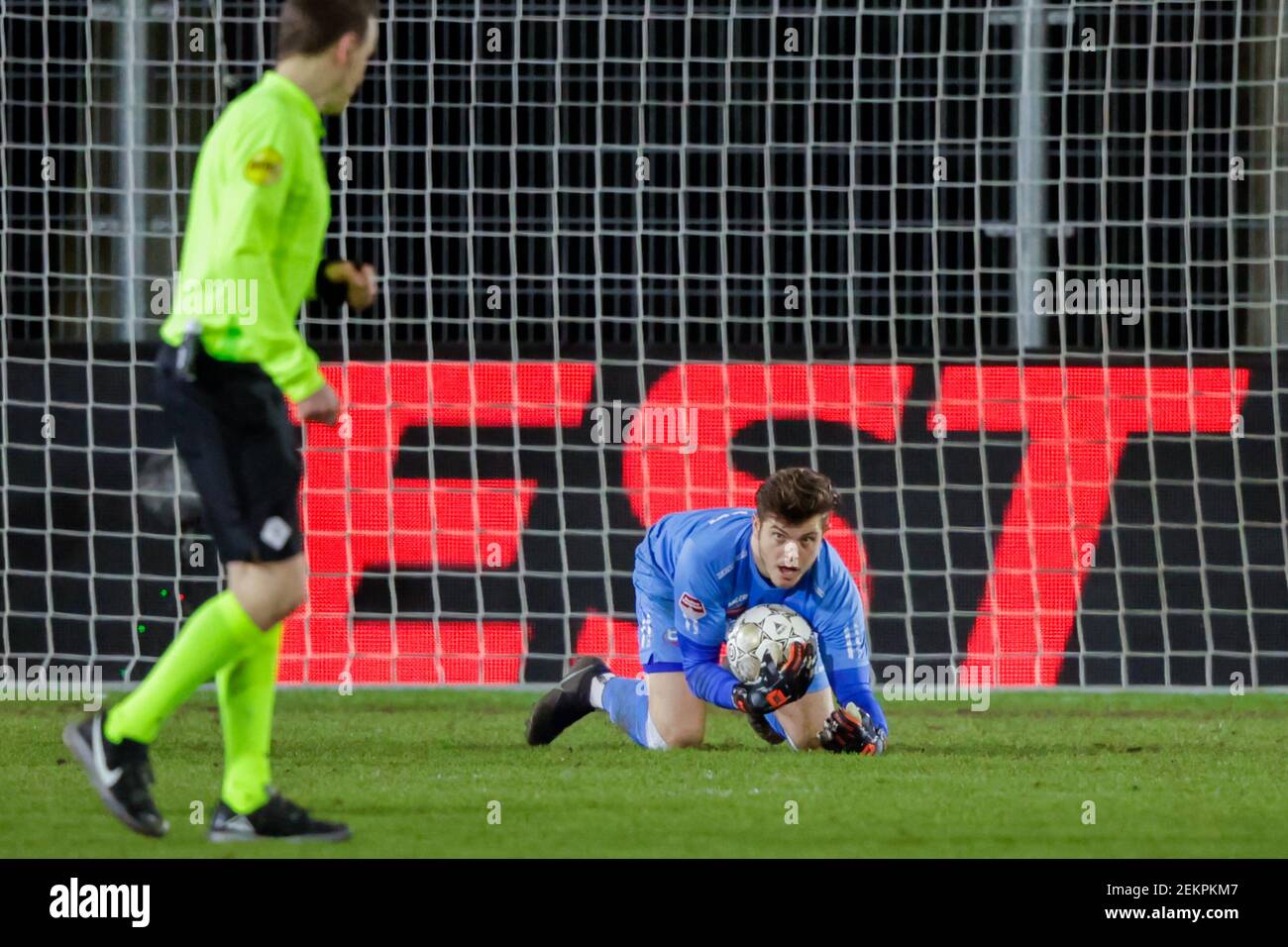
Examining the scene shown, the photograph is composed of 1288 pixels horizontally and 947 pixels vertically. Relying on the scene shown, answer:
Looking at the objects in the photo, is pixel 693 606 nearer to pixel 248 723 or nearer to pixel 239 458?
pixel 248 723

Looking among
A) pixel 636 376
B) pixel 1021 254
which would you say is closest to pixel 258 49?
pixel 636 376

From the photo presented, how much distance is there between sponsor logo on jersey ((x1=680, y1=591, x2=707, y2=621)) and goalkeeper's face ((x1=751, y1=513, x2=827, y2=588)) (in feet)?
0.90

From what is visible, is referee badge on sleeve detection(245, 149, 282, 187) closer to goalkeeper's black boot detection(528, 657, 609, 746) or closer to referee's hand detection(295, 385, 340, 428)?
referee's hand detection(295, 385, 340, 428)

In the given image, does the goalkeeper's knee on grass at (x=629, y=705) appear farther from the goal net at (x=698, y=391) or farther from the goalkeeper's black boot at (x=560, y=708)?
the goal net at (x=698, y=391)

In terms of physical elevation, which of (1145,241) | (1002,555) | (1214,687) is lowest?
(1214,687)

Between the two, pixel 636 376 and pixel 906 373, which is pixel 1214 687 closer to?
pixel 906 373

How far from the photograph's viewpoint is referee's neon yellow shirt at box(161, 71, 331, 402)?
4.20 metres

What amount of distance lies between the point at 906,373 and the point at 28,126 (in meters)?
3.66

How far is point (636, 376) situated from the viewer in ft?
26.3

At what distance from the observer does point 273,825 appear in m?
4.37
